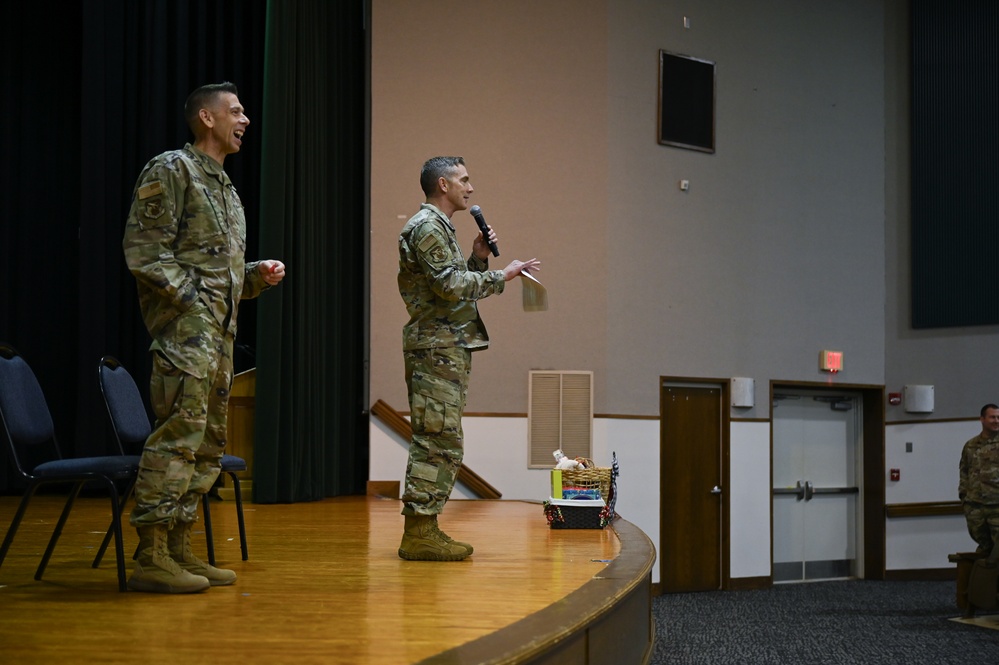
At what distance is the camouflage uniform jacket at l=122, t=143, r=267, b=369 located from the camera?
2.86 m

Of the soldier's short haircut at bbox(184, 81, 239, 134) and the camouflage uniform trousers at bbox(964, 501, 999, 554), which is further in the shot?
the camouflage uniform trousers at bbox(964, 501, 999, 554)

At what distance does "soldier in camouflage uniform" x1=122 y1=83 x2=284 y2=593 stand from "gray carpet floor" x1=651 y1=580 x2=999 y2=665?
4422 millimetres

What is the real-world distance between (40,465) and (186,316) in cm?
92

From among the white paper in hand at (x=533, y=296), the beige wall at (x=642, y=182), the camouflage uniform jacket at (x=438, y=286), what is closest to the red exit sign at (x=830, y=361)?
the beige wall at (x=642, y=182)

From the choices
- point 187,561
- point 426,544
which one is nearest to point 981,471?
point 426,544

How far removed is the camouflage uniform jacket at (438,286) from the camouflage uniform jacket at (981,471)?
21.3 ft

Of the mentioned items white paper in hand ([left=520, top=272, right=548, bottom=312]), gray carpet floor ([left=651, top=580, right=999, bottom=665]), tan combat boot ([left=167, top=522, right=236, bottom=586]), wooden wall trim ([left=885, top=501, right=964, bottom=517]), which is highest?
white paper in hand ([left=520, top=272, right=548, bottom=312])

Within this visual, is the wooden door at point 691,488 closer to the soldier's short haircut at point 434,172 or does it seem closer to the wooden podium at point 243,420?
the wooden podium at point 243,420

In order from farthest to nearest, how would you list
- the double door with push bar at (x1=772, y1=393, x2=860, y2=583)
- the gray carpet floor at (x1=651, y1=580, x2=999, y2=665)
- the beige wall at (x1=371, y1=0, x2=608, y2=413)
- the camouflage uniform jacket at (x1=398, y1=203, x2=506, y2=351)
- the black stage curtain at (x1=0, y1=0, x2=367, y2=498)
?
1. the double door with push bar at (x1=772, y1=393, x2=860, y2=583)
2. the beige wall at (x1=371, y1=0, x2=608, y2=413)
3. the black stage curtain at (x1=0, y1=0, x2=367, y2=498)
4. the gray carpet floor at (x1=651, y1=580, x2=999, y2=665)
5. the camouflage uniform jacket at (x1=398, y1=203, x2=506, y2=351)

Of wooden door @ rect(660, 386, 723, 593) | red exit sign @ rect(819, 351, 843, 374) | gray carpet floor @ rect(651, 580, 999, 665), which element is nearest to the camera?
gray carpet floor @ rect(651, 580, 999, 665)

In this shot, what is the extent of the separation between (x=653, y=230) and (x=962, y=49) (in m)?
4.18

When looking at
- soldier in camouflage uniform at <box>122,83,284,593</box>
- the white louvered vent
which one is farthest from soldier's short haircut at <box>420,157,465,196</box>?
the white louvered vent

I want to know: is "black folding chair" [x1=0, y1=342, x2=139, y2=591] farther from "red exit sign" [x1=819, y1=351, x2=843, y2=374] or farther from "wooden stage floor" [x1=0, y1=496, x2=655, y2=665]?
"red exit sign" [x1=819, y1=351, x2=843, y2=374]

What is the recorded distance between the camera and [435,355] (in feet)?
12.2
